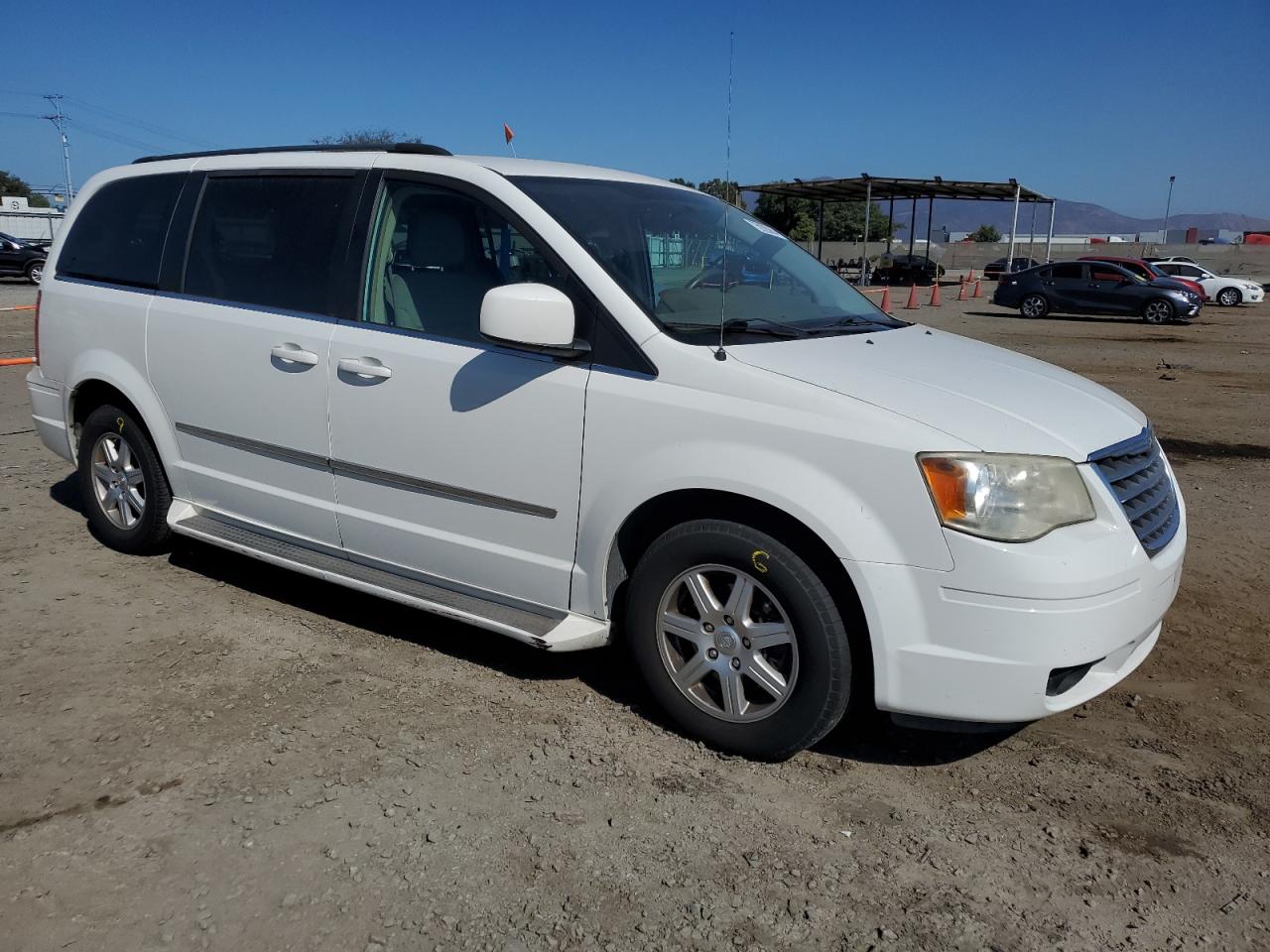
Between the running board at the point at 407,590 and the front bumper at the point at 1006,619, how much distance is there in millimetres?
1046

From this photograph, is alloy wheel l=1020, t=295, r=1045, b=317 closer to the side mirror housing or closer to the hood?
the hood

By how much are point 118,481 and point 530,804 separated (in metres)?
3.16

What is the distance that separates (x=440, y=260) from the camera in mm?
3885

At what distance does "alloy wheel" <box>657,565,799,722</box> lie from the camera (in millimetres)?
3172

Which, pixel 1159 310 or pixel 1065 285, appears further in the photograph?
pixel 1065 285

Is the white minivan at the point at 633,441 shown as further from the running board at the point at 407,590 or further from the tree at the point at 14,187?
the tree at the point at 14,187

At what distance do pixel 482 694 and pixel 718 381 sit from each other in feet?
4.99

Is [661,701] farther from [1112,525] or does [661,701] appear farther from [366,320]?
[366,320]

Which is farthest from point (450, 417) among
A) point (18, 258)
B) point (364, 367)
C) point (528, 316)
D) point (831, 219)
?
point (831, 219)

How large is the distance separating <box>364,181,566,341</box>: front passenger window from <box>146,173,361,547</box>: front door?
198 millimetres

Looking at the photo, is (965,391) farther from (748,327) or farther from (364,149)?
(364,149)

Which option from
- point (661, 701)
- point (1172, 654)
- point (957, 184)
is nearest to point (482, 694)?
point (661, 701)

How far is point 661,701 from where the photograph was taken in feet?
11.4

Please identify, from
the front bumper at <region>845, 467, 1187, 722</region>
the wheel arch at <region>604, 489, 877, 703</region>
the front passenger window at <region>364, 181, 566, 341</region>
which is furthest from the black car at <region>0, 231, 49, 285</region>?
the front bumper at <region>845, 467, 1187, 722</region>
